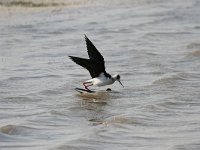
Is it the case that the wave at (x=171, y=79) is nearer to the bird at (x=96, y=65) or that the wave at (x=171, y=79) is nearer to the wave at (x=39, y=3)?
the bird at (x=96, y=65)

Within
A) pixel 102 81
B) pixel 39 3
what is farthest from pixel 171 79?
pixel 39 3

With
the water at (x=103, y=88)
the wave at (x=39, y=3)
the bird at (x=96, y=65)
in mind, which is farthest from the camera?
the wave at (x=39, y=3)

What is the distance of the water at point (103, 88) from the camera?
8883mm

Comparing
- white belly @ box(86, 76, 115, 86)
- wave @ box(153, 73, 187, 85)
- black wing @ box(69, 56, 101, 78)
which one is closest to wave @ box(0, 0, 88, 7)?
wave @ box(153, 73, 187, 85)

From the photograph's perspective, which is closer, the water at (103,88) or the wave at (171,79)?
the water at (103,88)

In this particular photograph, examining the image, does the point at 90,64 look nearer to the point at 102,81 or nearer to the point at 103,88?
the point at 102,81

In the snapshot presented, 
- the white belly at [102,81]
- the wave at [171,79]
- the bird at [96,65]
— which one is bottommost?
the wave at [171,79]

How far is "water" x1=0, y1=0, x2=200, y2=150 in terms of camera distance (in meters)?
8.88

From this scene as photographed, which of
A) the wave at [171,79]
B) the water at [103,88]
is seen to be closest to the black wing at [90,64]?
the water at [103,88]

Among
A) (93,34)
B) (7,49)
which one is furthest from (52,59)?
(93,34)

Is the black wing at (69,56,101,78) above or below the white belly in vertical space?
above

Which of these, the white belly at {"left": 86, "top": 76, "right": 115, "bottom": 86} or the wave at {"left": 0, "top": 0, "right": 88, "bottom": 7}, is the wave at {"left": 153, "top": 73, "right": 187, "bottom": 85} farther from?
the wave at {"left": 0, "top": 0, "right": 88, "bottom": 7}

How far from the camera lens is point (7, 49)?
17094 mm

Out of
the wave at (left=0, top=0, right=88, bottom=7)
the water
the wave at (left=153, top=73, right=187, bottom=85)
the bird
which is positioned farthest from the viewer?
the wave at (left=0, top=0, right=88, bottom=7)
